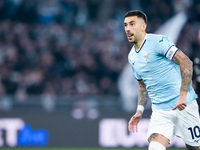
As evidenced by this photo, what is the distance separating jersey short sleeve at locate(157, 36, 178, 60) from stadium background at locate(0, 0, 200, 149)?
4017 mm

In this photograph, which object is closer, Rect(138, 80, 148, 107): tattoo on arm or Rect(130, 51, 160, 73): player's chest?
Rect(130, 51, 160, 73): player's chest

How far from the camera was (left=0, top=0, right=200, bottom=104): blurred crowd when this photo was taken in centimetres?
1273

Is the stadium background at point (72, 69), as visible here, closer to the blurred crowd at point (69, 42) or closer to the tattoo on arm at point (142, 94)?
the blurred crowd at point (69, 42)

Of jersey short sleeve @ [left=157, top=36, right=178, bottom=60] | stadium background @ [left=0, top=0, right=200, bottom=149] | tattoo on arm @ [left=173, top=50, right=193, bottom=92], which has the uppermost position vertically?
jersey short sleeve @ [left=157, top=36, right=178, bottom=60]

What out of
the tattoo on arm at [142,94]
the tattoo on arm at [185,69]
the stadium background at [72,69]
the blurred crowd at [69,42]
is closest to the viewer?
the tattoo on arm at [185,69]

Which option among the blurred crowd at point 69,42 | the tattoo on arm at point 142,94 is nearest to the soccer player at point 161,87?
the tattoo on arm at point 142,94

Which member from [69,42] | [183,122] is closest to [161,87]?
[183,122]

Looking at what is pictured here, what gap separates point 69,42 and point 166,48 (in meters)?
8.69

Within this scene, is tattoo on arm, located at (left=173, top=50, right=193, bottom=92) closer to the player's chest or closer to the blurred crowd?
the player's chest

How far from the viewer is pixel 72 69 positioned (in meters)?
13.2

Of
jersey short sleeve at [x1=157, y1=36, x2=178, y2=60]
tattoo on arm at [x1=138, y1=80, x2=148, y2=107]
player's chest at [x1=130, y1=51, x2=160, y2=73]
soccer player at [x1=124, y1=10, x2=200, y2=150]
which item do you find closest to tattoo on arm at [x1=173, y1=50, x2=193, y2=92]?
jersey short sleeve at [x1=157, y1=36, x2=178, y2=60]

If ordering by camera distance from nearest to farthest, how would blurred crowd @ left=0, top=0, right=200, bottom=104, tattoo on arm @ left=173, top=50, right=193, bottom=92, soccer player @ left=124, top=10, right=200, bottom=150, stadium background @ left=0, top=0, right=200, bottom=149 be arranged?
tattoo on arm @ left=173, top=50, right=193, bottom=92
soccer player @ left=124, top=10, right=200, bottom=150
stadium background @ left=0, top=0, right=200, bottom=149
blurred crowd @ left=0, top=0, right=200, bottom=104

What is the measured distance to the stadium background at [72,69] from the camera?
1116 cm

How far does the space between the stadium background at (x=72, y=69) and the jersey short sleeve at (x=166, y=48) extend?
402 centimetres
